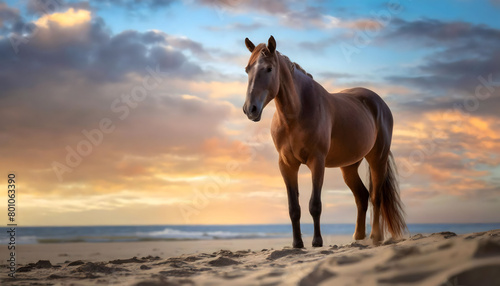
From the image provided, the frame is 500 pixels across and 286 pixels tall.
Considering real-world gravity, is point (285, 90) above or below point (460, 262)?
above

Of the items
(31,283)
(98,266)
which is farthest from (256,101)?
(31,283)

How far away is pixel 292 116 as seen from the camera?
15.5 ft

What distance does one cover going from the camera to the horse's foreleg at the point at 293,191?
4.78m

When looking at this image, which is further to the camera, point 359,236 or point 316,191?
point 359,236

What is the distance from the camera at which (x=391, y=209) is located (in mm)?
5922

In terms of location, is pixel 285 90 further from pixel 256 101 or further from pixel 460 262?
pixel 460 262

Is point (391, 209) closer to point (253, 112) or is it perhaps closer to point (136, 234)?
point (253, 112)

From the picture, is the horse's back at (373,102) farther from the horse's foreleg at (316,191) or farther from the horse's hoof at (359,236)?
the horse's foreleg at (316,191)

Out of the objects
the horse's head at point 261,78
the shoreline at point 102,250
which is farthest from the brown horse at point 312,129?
the shoreline at point 102,250

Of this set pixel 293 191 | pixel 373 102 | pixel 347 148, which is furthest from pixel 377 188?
pixel 293 191

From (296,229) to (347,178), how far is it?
1.64 m

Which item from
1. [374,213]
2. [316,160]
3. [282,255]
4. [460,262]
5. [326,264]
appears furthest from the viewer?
[374,213]

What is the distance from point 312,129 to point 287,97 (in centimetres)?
44

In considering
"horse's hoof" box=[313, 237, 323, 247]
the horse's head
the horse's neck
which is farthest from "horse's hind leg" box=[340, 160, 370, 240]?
the horse's head
